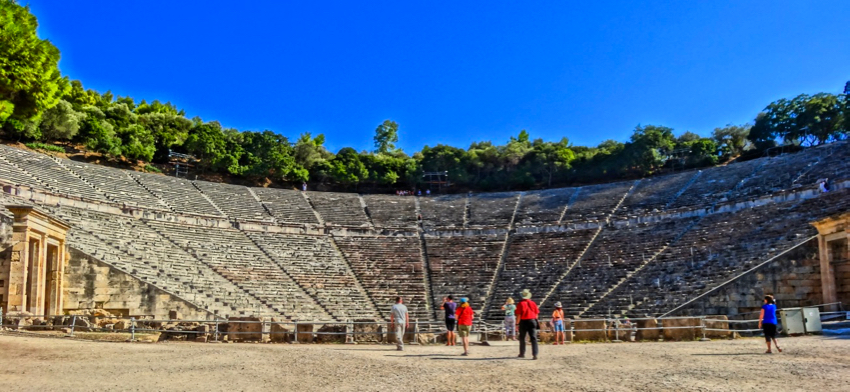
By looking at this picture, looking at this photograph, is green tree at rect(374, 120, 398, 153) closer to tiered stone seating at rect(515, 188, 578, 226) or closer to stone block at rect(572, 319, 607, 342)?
tiered stone seating at rect(515, 188, 578, 226)

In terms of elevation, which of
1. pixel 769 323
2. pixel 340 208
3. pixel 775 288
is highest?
pixel 340 208

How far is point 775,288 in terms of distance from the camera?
2273 cm

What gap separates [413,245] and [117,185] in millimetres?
15748

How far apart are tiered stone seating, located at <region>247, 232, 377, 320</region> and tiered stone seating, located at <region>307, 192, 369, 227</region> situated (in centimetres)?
279

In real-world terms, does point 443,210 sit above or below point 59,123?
below

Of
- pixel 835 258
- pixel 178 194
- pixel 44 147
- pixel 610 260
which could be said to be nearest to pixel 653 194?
pixel 610 260

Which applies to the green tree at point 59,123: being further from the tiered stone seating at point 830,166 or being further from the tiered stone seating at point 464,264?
the tiered stone seating at point 830,166

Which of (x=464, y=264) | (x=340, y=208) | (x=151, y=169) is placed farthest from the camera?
(x=151, y=169)

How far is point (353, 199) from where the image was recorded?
42156 mm

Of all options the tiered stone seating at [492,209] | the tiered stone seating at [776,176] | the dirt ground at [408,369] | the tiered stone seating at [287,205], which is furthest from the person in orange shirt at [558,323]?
the tiered stone seating at [287,205]

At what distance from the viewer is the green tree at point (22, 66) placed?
45.6 feet

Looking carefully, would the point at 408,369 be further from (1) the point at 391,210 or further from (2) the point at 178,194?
(1) the point at 391,210

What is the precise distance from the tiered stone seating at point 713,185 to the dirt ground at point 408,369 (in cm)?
2208

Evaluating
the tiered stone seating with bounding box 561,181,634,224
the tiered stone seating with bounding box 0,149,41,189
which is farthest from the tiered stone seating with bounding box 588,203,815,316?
the tiered stone seating with bounding box 0,149,41,189
